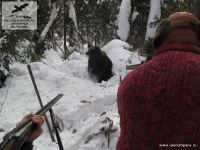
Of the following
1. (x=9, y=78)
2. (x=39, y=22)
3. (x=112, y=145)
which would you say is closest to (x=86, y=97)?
(x=112, y=145)

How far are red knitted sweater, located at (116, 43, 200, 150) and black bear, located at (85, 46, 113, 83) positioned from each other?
686 cm

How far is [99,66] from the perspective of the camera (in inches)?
333

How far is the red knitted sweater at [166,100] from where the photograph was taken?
45.6 inches

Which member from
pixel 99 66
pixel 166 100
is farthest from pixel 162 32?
pixel 99 66

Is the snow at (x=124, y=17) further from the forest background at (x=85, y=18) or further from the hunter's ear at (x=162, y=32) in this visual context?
the hunter's ear at (x=162, y=32)

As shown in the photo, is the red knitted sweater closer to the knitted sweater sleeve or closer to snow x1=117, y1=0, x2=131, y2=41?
the knitted sweater sleeve

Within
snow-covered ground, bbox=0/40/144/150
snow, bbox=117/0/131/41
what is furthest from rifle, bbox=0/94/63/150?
snow, bbox=117/0/131/41

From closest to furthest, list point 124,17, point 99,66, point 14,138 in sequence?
1. point 14,138
2. point 99,66
3. point 124,17

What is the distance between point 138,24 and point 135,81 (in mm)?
11820

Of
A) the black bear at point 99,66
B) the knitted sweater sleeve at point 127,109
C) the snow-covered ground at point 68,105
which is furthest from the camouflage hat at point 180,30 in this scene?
the black bear at point 99,66

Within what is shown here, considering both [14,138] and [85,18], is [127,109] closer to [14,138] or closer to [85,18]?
[14,138]

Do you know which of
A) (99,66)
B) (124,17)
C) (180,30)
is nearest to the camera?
(180,30)

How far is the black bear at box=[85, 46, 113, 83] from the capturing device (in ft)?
27.0

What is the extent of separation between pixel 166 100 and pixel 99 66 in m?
7.30
